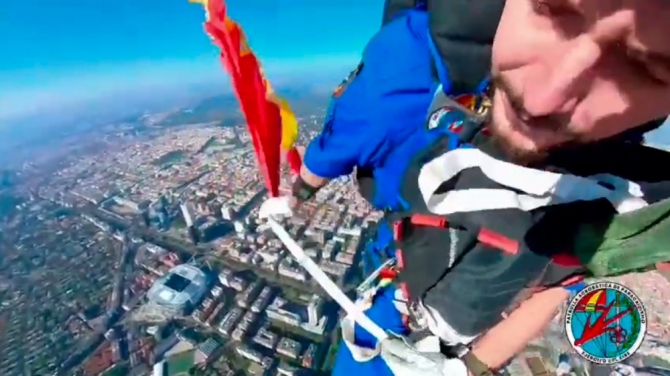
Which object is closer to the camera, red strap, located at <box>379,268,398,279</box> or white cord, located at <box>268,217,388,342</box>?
white cord, located at <box>268,217,388,342</box>

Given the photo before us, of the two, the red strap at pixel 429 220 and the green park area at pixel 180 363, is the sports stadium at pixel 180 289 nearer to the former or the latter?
the green park area at pixel 180 363

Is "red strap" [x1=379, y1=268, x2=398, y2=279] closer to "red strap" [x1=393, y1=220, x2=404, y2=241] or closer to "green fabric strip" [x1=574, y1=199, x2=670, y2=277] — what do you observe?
"red strap" [x1=393, y1=220, x2=404, y2=241]

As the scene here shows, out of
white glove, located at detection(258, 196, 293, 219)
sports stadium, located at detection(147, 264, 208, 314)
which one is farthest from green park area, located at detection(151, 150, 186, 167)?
white glove, located at detection(258, 196, 293, 219)

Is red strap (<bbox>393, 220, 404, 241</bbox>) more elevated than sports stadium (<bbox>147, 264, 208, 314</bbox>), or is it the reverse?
red strap (<bbox>393, 220, 404, 241</bbox>)

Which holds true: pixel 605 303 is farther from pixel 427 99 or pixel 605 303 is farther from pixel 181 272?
pixel 181 272

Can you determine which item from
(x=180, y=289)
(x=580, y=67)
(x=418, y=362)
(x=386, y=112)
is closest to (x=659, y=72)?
(x=580, y=67)

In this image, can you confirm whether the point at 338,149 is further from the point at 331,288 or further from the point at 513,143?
the point at 513,143
